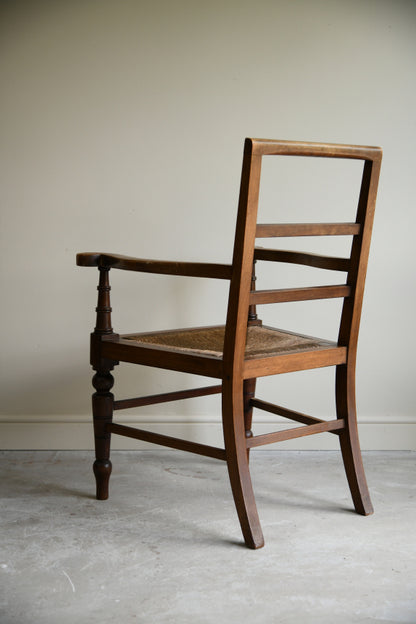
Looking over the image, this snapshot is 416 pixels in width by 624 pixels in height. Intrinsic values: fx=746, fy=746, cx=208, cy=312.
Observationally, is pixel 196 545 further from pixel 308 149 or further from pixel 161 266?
pixel 308 149

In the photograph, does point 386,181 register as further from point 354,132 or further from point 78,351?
point 78,351

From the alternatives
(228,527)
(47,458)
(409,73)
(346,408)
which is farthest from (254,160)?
(47,458)

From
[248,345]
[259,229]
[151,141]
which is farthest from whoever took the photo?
[151,141]

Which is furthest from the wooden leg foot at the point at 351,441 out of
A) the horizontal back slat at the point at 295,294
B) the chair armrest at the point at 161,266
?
the chair armrest at the point at 161,266

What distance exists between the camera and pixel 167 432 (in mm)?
2758

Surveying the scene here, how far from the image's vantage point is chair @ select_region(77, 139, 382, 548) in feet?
6.06

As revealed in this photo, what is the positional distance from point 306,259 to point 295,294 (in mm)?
237

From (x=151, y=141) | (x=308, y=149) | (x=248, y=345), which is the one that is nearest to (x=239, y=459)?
(x=248, y=345)

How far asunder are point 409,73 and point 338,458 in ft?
4.61

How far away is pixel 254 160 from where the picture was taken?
1783mm

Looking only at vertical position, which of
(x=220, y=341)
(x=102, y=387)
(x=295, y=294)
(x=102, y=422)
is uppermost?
(x=295, y=294)

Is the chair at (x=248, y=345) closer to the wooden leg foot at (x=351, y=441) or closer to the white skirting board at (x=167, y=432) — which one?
the wooden leg foot at (x=351, y=441)

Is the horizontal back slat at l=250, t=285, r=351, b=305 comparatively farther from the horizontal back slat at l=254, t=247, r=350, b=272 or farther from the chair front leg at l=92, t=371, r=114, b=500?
the chair front leg at l=92, t=371, r=114, b=500

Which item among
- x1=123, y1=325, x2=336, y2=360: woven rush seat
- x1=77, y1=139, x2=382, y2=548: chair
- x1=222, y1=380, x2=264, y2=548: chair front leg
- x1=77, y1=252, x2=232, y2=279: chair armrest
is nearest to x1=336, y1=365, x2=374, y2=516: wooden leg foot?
x1=77, y1=139, x2=382, y2=548: chair
